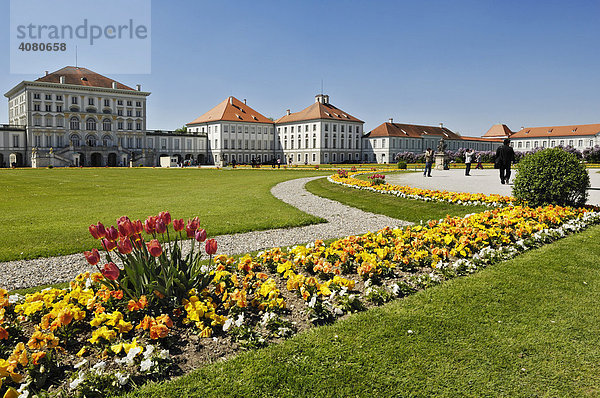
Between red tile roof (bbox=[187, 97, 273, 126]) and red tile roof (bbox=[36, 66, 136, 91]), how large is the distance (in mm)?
16007

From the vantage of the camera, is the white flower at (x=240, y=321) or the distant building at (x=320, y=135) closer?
the white flower at (x=240, y=321)

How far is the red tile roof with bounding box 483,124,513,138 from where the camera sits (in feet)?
383

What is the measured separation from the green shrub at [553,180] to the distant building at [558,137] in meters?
96.5

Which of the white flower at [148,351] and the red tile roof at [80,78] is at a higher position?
the red tile roof at [80,78]

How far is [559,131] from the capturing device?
102 metres

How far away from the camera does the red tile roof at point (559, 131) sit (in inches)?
3809

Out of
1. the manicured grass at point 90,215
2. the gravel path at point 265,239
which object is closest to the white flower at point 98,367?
the gravel path at point 265,239

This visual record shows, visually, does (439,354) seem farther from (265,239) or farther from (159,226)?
(265,239)

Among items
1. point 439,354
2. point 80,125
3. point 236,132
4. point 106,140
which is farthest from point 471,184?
point 80,125

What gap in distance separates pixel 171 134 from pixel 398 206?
256 ft

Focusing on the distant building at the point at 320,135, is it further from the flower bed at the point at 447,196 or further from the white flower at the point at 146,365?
the white flower at the point at 146,365

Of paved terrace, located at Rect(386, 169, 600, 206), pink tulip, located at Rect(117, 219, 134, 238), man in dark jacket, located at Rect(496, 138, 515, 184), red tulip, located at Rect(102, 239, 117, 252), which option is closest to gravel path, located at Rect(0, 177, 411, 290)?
red tulip, located at Rect(102, 239, 117, 252)

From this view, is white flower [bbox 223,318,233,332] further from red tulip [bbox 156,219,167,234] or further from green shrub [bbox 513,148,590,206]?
green shrub [bbox 513,148,590,206]

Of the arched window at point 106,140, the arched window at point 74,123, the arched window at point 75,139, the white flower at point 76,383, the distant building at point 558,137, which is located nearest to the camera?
the white flower at point 76,383
